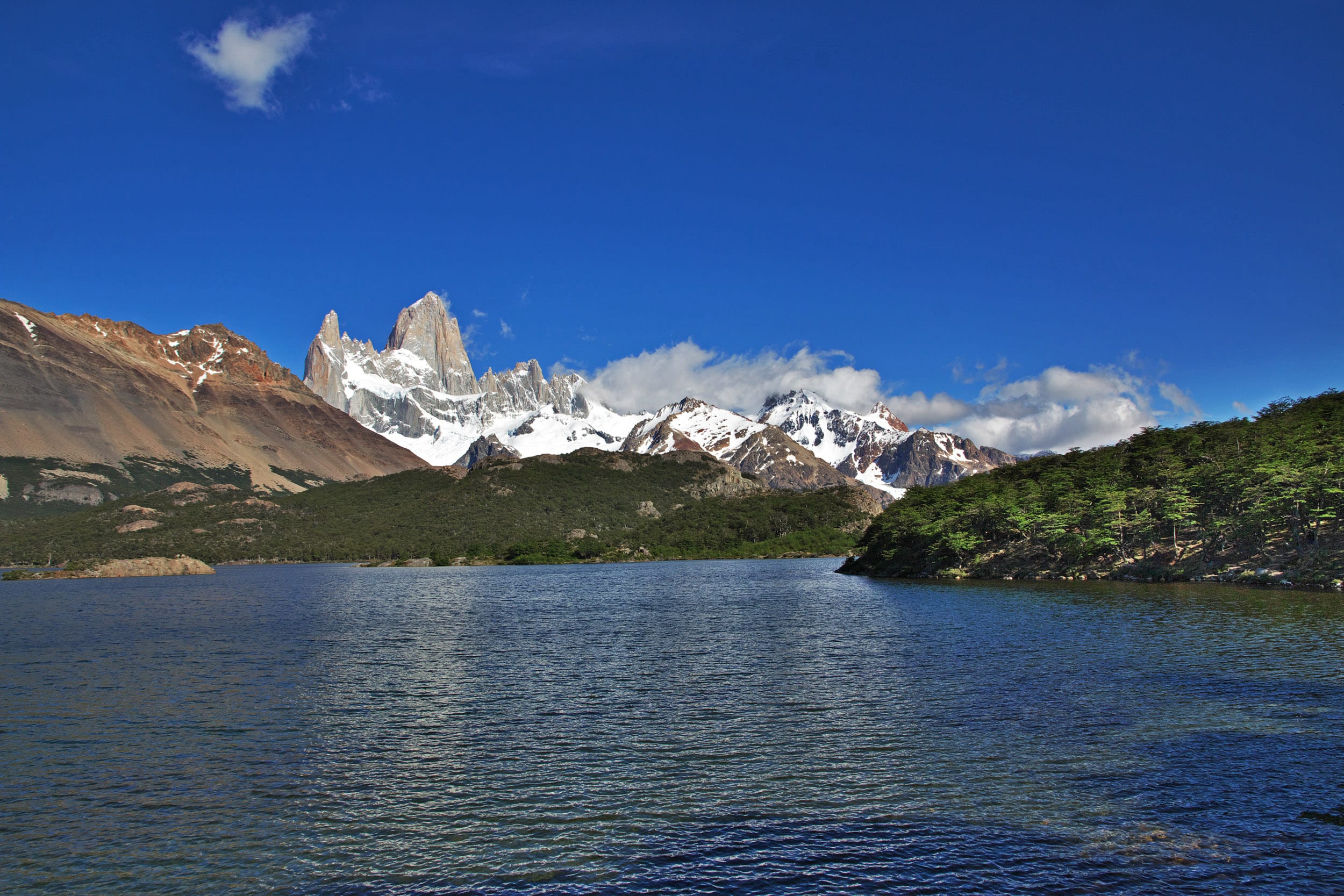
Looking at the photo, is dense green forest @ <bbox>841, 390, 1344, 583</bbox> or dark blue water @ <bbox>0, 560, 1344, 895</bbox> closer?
dark blue water @ <bbox>0, 560, 1344, 895</bbox>

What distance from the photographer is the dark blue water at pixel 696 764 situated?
20062 millimetres

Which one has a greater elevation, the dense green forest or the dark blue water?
the dense green forest

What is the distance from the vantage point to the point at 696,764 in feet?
92.8

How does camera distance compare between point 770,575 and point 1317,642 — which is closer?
point 1317,642

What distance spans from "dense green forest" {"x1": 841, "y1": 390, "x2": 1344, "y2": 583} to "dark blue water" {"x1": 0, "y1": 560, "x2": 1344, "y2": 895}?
Answer: 36.1 meters

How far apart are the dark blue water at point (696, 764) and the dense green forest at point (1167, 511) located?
36.1 m

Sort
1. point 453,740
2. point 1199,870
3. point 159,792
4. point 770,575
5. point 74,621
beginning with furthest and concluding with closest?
point 770,575, point 74,621, point 453,740, point 159,792, point 1199,870

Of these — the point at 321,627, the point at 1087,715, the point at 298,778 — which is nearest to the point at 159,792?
the point at 298,778

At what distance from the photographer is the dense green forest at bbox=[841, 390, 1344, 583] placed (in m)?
Result: 90.8

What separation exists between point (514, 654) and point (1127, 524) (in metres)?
88.1

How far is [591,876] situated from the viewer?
64.4ft

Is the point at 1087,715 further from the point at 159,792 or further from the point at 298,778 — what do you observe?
the point at 159,792

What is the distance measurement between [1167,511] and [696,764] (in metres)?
97.4

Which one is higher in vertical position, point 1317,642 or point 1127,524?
point 1127,524
